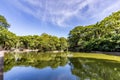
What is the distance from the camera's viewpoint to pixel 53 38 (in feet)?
258

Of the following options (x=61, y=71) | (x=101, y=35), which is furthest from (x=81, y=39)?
(x=61, y=71)

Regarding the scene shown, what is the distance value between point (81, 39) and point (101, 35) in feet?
35.8

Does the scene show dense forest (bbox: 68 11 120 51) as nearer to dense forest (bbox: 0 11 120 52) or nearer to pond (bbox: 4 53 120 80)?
dense forest (bbox: 0 11 120 52)

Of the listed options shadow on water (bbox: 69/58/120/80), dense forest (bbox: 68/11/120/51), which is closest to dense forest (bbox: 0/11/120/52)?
dense forest (bbox: 68/11/120/51)

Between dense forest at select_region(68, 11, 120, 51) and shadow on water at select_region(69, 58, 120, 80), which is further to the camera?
dense forest at select_region(68, 11, 120, 51)

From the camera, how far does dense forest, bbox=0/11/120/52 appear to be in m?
→ 43.8

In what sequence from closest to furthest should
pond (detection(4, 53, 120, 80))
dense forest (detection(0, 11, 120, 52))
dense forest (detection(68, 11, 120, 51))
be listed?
pond (detection(4, 53, 120, 80))
dense forest (detection(68, 11, 120, 51))
dense forest (detection(0, 11, 120, 52))

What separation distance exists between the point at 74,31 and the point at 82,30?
5.34m

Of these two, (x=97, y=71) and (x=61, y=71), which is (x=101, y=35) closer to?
(x=97, y=71)

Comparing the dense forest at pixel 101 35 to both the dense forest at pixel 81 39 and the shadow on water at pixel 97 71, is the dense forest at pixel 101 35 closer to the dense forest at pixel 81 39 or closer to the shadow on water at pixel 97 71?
the dense forest at pixel 81 39

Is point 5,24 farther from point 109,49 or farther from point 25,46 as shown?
point 109,49

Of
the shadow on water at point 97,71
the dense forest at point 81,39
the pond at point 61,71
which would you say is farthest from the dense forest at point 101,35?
the shadow on water at point 97,71

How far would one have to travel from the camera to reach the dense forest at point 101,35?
40.5 m

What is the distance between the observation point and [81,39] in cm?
6775
